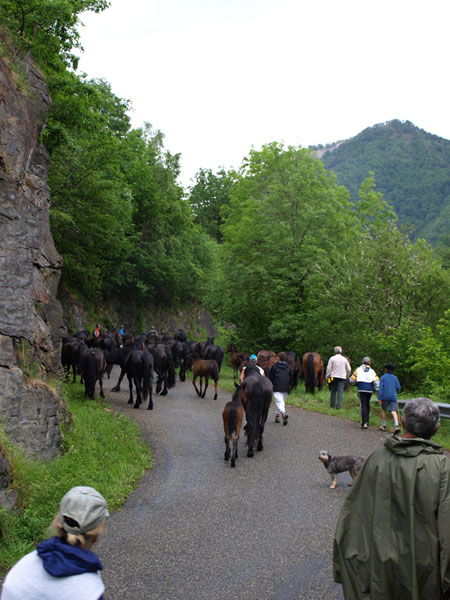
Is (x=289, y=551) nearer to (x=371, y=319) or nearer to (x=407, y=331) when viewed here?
(x=407, y=331)

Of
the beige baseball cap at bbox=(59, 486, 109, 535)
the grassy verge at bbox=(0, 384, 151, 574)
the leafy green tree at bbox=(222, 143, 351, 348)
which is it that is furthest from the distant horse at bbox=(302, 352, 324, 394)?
the beige baseball cap at bbox=(59, 486, 109, 535)

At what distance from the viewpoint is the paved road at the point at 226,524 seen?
5.08 m

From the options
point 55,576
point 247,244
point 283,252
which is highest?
point 247,244

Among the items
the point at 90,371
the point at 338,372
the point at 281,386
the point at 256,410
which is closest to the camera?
the point at 256,410

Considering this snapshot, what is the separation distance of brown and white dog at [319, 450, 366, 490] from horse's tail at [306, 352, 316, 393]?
998 cm

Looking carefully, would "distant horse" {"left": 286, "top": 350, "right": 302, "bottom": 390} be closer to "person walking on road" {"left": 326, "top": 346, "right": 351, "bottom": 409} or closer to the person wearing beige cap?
"person walking on road" {"left": 326, "top": 346, "right": 351, "bottom": 409}

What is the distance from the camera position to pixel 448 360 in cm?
1412

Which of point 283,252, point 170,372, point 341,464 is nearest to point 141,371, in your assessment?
point 170,372

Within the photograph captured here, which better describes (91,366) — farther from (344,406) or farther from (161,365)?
(344,406)

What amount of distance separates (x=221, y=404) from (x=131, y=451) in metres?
6.85

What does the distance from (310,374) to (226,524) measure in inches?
481

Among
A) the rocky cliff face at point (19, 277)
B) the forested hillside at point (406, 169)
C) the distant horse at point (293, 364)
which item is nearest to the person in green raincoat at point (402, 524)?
the rocky cliff face at point (19, 277)

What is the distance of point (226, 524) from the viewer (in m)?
6.63

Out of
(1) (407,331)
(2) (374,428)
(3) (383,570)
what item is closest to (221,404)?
(2) (374,428)
